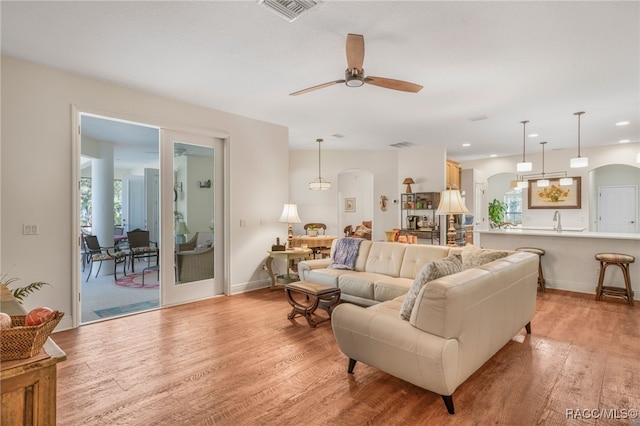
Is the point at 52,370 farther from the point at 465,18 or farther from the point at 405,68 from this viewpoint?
the point at 405,68

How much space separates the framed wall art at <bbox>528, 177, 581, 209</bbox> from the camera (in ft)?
26.3

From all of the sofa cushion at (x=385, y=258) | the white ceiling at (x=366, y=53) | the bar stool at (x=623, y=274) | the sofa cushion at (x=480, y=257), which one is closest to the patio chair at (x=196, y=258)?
the white ceiling at (x=366, y=53)

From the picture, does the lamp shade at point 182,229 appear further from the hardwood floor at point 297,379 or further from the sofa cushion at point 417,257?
the sofa cushion at point 417,257

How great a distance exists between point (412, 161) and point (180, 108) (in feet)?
17.1

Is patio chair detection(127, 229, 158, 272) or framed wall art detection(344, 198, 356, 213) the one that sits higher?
framed wall art detection(344, 198, 356, 213)

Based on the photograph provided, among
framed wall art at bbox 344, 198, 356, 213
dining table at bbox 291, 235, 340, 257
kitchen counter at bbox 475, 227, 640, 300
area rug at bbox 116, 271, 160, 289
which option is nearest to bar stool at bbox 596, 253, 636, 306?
kitchen counter at bbox 475, 227, 640, 300

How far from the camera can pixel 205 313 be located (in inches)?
163

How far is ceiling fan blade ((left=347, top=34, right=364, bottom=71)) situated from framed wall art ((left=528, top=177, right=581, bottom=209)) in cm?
773

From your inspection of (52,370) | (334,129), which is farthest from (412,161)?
(52,370)

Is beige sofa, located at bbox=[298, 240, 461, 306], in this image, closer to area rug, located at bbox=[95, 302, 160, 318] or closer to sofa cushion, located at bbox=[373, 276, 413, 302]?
sofa cushion, located at bbox=[373, 276, 413, 302]

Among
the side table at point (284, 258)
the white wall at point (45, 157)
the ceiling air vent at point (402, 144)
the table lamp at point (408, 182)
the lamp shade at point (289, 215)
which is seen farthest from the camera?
the table lamp at point (408, 182)

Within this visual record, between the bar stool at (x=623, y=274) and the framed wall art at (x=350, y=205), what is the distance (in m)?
6.03

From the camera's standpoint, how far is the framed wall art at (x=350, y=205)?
32.8 feet

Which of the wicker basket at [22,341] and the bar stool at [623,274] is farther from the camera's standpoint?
the bar stool at [623,274]
